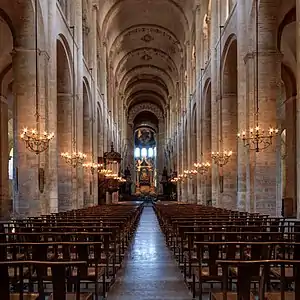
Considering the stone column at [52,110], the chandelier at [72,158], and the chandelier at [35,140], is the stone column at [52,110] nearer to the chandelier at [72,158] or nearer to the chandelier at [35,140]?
the chandelier at [35,140]

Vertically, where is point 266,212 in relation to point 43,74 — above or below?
below

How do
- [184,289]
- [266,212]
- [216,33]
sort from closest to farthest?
[184,289] < [266,212] < [216,33]

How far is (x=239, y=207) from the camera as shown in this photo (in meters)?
20.8

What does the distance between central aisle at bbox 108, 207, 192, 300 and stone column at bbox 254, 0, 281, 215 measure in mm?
4921

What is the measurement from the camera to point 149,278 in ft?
32.4

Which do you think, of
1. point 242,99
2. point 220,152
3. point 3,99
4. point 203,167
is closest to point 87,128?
point 3,99

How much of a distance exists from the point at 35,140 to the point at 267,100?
8271mm

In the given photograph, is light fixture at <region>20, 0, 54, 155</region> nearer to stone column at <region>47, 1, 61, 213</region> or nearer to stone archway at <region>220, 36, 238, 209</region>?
stone column at <region>47, 1, 61, 213</region>

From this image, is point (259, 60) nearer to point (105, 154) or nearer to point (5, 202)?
point (5, 202)

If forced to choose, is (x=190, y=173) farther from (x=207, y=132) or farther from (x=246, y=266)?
(x=246, y=266)

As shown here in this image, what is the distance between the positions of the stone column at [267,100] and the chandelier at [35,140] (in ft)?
24.2

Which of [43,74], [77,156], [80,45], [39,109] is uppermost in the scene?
[80,45]

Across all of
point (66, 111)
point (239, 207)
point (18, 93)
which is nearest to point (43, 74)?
point (18, 93)

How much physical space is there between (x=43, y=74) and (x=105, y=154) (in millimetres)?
21025
